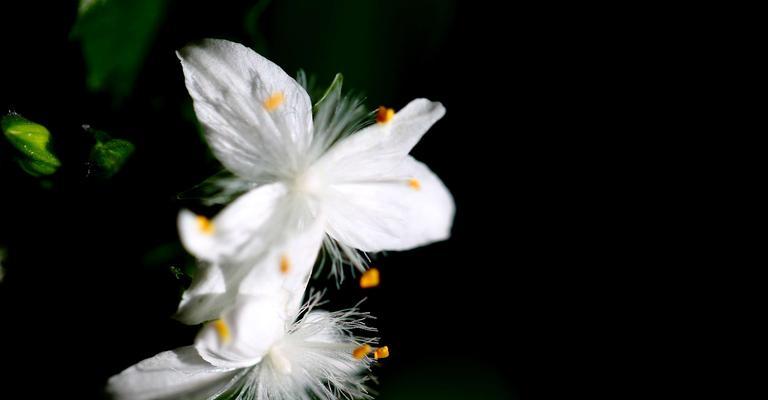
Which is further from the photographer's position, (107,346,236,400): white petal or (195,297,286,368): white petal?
(107,346,236,400): white petal

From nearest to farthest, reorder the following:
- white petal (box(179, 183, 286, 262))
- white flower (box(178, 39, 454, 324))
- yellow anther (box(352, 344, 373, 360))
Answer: white petal (box(179, 183, 286, 262))
white flower (box(178, 39, 454, 324))
yellow anther (box(352, 344, 373, 360))

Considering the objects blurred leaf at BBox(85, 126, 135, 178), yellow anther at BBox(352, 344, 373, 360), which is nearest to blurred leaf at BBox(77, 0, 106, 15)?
blurred leaf at BBox(85, 126, 135, 178)

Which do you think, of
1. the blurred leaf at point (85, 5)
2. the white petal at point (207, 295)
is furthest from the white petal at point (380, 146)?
the blurred leaf at point (85, 5)

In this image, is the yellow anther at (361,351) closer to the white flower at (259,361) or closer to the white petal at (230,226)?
the white flower at (259,361)

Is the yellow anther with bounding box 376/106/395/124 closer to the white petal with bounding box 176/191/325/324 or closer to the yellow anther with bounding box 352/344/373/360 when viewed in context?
the white petal with bounding box 176/191/325/324

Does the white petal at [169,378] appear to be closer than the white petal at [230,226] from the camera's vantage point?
No

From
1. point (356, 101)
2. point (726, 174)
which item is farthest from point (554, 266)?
point (356, 101)
